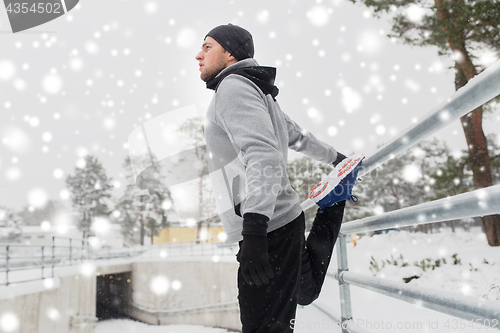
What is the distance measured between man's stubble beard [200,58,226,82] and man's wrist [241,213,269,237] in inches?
38.5

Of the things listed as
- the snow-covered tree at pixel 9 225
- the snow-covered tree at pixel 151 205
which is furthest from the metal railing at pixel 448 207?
the snow-covered tree at pixel 9 225

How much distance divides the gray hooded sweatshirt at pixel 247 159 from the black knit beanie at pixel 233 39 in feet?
0.55

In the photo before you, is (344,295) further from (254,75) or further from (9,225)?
(9,225)

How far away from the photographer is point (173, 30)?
136375 millimetres

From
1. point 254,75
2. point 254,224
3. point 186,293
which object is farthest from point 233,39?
point 186,293

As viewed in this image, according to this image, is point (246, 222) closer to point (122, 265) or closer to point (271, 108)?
point (271, 108)

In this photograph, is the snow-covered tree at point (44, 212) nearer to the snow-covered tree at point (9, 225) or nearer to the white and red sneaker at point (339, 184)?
the snow-covered tree at point (9, 225)

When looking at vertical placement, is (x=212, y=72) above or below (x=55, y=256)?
above

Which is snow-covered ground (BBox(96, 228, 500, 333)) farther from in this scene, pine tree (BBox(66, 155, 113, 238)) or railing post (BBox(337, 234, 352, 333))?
pine tree (BBox(66, 155, 113, 238))

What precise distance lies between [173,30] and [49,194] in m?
101

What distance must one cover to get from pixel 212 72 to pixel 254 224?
1.04m

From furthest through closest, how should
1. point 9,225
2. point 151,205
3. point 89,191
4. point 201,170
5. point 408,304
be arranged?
point 9,225
point 89,191
point 151,205
point 201,170
point 408,304

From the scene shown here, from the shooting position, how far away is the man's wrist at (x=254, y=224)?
122 cm

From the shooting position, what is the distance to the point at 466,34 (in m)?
9.32
